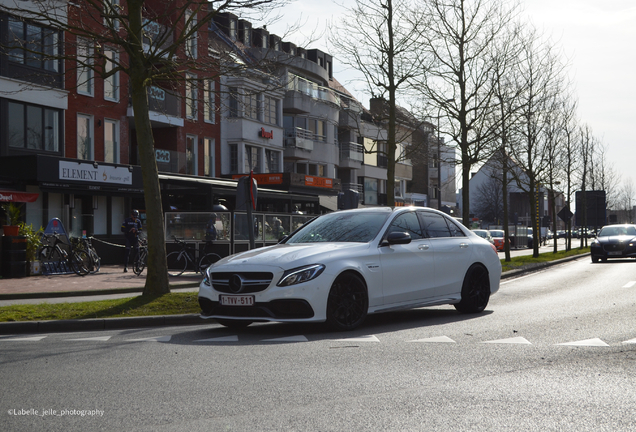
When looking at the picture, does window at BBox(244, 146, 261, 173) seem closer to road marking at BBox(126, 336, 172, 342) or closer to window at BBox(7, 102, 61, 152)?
window at BBox(7, 102, 61, 152)

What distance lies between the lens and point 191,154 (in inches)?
1565

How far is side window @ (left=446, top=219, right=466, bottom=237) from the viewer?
38.4ft

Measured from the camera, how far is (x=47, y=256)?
2298 cm

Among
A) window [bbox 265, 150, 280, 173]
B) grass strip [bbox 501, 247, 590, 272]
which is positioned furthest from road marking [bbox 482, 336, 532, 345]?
window [bbox 265, 150, 280, 173]

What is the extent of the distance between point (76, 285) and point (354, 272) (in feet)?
36.0

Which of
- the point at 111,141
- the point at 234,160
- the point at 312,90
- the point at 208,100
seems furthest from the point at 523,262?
the point at 312,90

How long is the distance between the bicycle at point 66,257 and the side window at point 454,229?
13.9 metres

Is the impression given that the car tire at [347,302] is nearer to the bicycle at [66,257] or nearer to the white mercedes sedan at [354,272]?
the white mercedes sedan at [354,272]

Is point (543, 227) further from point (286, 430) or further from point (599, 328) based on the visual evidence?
point (286, 430)

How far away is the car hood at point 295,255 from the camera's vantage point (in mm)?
9008

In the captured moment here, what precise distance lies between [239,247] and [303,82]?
31.8 meters

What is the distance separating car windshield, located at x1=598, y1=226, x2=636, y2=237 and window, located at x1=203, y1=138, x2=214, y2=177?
19840mm

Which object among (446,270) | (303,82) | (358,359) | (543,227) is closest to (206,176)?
(303,82)

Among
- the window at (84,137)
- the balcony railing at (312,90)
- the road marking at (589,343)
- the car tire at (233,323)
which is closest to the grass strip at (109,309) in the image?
the car tire at (233,323)
